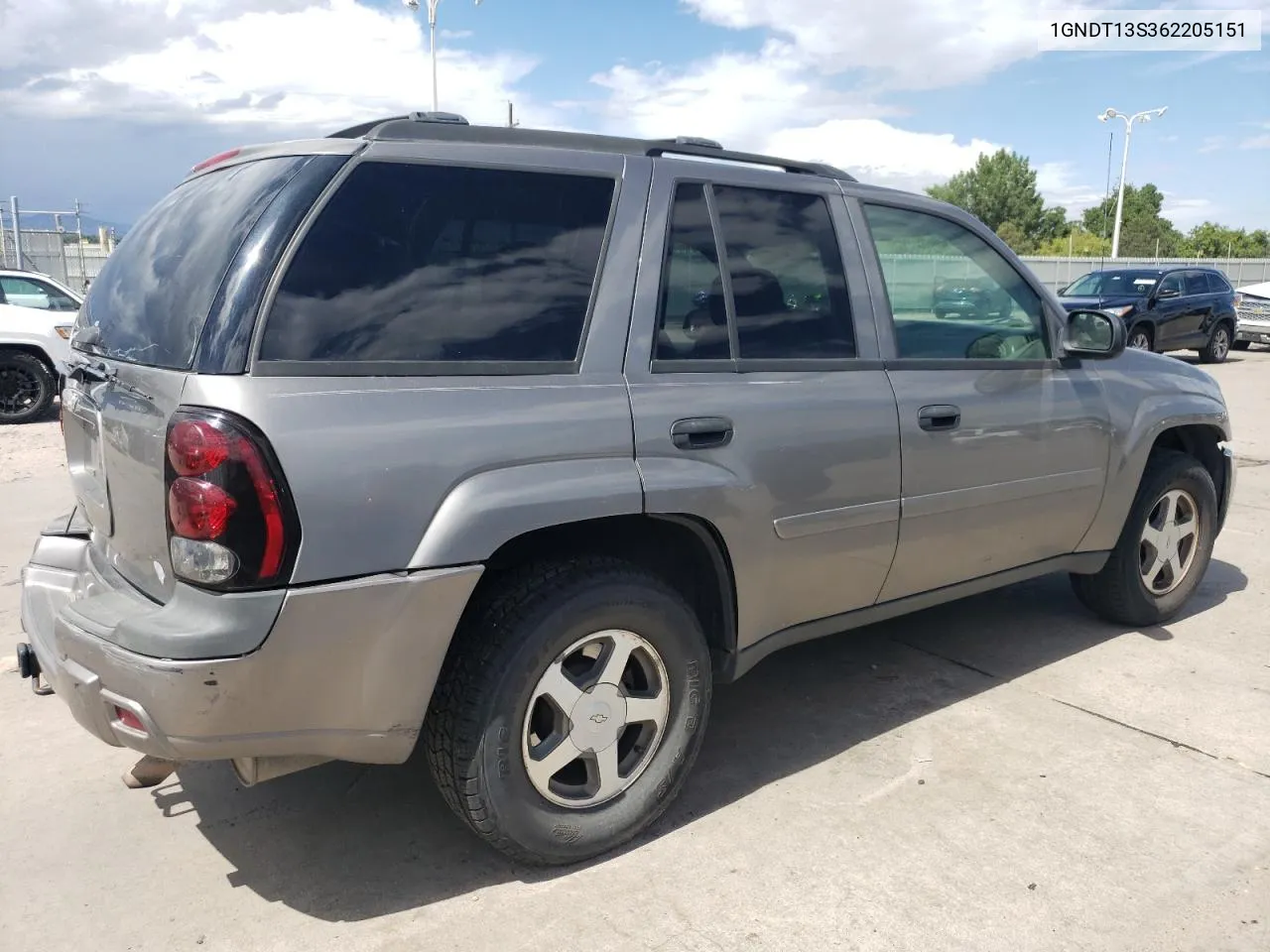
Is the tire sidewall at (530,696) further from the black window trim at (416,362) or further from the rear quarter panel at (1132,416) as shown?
the rear quarter panel at (1132,416)

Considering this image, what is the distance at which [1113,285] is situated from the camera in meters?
17.8

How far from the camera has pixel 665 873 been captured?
2861 mm

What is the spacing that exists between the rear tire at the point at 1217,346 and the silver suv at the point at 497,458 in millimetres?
17484

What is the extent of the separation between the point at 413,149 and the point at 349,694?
1362mm

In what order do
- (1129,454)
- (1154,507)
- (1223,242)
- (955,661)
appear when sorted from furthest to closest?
(1223,242) < (1154,507) < (955,661) < (1129,454)

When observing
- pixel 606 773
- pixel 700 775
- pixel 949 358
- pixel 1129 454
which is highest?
pixel 949 358

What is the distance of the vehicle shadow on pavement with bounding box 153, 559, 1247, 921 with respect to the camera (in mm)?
2852

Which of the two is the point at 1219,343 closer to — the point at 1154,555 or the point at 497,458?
the point at 1154,555

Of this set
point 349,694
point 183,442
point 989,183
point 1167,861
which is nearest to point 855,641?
point 1167,861

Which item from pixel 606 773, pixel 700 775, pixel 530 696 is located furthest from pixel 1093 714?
pixel 530 696

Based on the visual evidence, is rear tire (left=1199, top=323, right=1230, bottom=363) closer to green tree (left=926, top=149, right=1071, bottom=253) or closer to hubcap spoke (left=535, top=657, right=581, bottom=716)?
hubcap spoke (left=535, top=657, right=581, bottom=716)

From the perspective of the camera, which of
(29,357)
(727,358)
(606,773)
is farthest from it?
(29,357)

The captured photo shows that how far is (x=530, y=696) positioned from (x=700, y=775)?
0.99m

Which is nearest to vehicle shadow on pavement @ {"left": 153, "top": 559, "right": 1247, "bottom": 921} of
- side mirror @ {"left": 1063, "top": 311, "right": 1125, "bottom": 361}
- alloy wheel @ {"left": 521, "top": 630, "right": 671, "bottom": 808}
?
alloy wheel @ {"left": 521, "top": 630, "right": 671, "bottom": 808}
